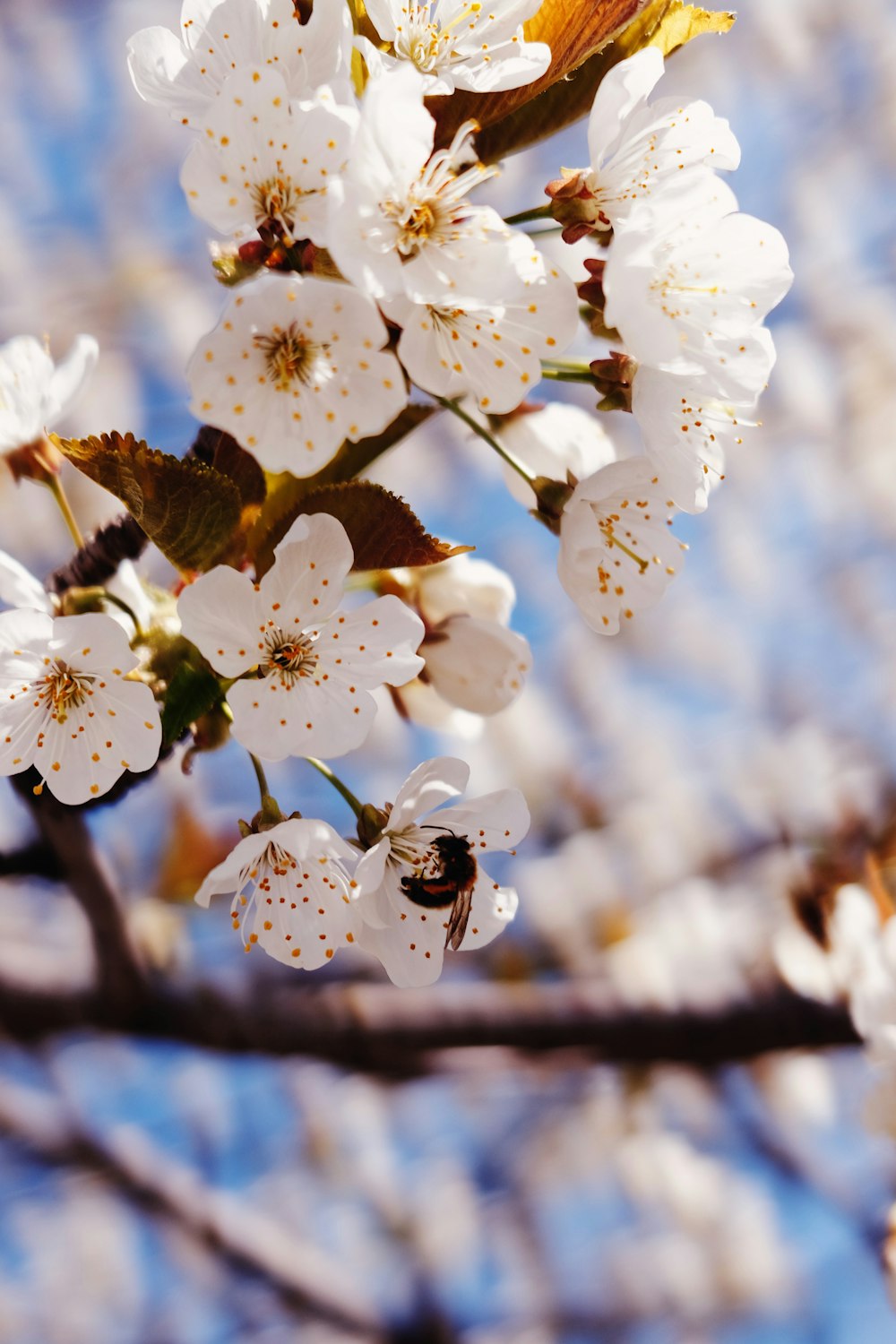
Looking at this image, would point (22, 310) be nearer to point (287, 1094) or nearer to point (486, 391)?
point (287, 1094)

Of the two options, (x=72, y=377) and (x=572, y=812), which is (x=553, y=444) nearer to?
(x=72, y=377)

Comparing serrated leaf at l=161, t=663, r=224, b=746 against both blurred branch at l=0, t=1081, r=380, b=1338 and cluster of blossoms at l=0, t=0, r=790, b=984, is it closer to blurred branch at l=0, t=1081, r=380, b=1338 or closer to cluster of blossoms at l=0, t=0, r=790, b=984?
cluster of blossoms at l=0, t=0, r=790, b=984

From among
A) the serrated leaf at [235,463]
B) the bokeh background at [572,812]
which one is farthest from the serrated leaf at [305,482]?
the bokeh background at [572,812]

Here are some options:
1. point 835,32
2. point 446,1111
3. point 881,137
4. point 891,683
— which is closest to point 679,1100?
point 446,1111

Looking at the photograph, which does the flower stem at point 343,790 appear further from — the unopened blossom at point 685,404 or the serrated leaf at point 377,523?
the unopened blossom at point 685,404

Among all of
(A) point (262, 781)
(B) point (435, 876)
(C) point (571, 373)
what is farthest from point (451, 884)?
(C) point (571, 373)
